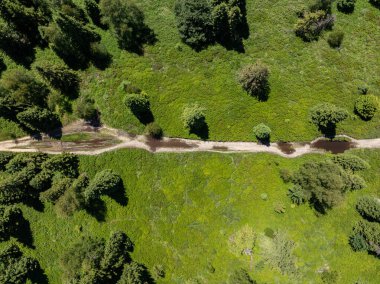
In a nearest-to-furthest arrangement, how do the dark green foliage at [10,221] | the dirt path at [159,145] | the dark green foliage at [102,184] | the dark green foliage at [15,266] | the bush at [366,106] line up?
1. the dark green foliage at [15,266]
2. the dark green foliage at [102,184]
3. the dark green foliage at [10,221]
4. the bush at [366,106]
5. the dirt path at [159,145]

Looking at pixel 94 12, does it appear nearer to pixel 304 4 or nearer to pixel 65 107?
pixel 65 107

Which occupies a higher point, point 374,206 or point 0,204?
point 0,204

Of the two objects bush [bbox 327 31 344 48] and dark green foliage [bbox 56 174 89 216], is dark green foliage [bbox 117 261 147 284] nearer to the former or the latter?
dark green foliage [bbox 56 174 89 216]

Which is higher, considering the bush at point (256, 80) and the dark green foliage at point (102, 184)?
the bush at point (256, 80)

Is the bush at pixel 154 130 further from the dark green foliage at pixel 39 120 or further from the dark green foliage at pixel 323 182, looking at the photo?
the dark green foliage at pixel 323 182

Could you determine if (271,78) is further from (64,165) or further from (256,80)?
(64,165)

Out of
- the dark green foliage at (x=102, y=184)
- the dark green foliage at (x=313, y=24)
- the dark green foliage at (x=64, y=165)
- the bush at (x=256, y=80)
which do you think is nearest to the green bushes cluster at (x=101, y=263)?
the dark green foliage at (x=102, y=184)

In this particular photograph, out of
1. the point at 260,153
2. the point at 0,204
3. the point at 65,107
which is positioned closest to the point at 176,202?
the point at 260,153
